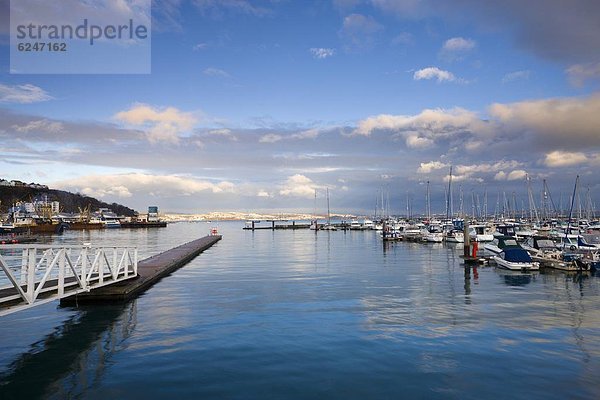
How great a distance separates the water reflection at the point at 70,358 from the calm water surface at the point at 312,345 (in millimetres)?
40

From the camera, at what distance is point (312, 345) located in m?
14.1

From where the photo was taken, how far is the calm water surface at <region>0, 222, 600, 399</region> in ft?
34.8

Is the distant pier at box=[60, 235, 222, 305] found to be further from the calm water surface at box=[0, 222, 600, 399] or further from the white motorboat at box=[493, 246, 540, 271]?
the white motorboat at box=[493, 246, 540, 271]

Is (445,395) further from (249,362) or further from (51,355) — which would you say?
(51,355)

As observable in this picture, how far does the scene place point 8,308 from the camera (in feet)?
40.4

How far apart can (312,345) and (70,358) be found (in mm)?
7450

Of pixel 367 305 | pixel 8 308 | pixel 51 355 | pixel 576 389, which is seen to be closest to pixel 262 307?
pixel 367 305

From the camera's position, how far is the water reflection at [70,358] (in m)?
10.4

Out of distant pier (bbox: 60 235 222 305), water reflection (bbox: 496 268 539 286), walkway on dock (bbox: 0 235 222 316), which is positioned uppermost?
walkway on dock (bbox: 0 235 222 316)

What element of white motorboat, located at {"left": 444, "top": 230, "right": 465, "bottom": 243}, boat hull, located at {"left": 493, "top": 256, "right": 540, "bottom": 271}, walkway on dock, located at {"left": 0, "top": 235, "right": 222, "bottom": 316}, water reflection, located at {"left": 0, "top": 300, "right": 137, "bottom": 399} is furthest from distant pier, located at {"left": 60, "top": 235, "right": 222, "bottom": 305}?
white motorboat, located at {"left": 444, "top": 230, "right": 465, "bottom": 243}

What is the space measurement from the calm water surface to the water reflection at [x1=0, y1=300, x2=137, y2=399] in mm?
40

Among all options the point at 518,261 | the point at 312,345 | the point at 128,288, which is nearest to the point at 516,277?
the point at 518,261

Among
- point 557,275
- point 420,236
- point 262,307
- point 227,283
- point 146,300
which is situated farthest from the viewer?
point 420,236

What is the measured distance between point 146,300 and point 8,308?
10.3 m
